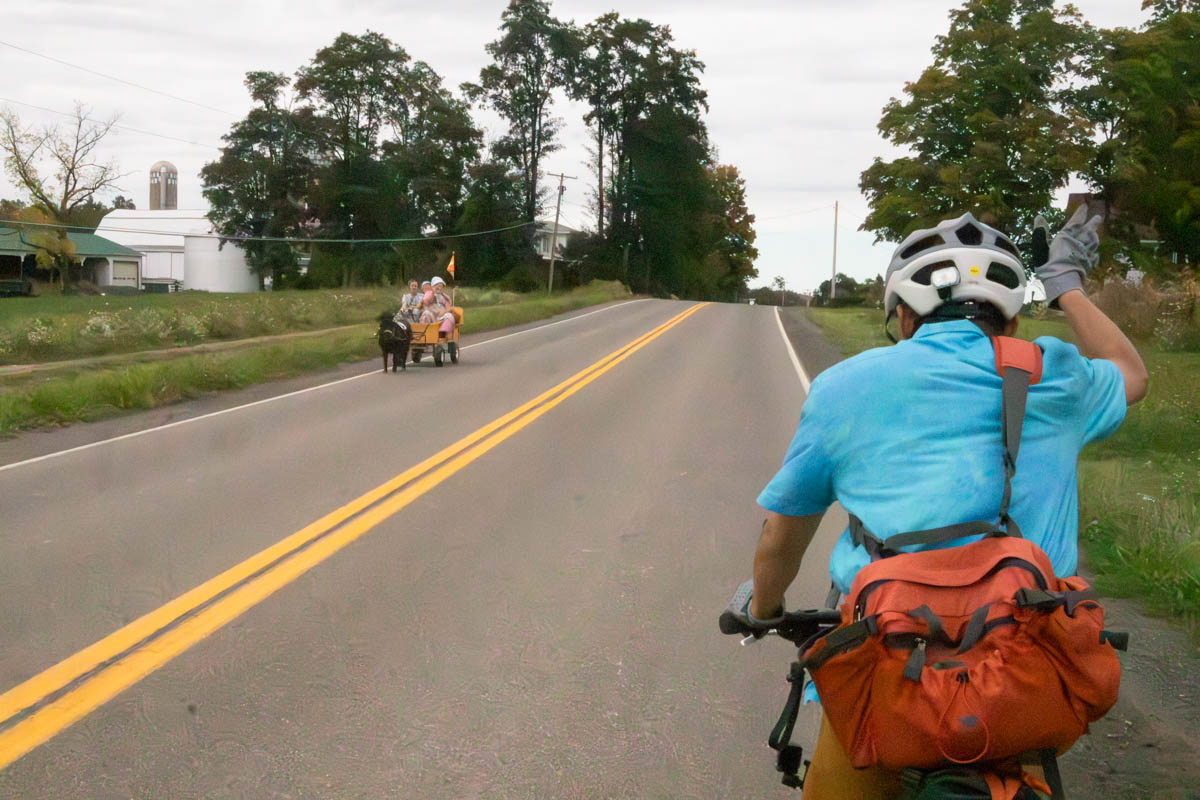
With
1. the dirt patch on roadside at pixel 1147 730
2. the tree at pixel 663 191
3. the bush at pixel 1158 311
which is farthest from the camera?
the tree at pixel 663 191

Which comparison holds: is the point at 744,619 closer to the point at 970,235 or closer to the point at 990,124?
the point at 970,235

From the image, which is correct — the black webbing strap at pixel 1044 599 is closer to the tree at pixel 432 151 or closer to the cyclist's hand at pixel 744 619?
the cyclist's hand at pixel 744 619

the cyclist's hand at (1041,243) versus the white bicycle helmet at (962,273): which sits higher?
the cyclist's hand at (1041,243)

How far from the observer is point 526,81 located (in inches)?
3039

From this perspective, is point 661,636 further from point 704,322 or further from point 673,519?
point 704,322

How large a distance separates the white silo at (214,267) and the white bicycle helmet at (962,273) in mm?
84765

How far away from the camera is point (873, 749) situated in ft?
6.64

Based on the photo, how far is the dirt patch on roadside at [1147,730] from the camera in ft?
13.1

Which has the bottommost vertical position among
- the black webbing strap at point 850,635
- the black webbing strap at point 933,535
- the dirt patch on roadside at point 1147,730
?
the dirt patch on roadside at point 1147,730

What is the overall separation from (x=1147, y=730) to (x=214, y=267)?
9097 centimetres

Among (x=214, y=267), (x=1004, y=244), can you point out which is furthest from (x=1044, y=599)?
(x=214, y=267)

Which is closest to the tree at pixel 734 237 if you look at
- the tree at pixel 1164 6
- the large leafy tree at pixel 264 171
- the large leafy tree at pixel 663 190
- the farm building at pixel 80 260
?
the large leafy tree at pixel 663 190

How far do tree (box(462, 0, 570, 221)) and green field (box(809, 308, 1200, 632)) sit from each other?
214ft

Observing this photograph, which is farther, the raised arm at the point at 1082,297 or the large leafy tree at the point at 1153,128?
the large leafy tree at the point at 1153,128
